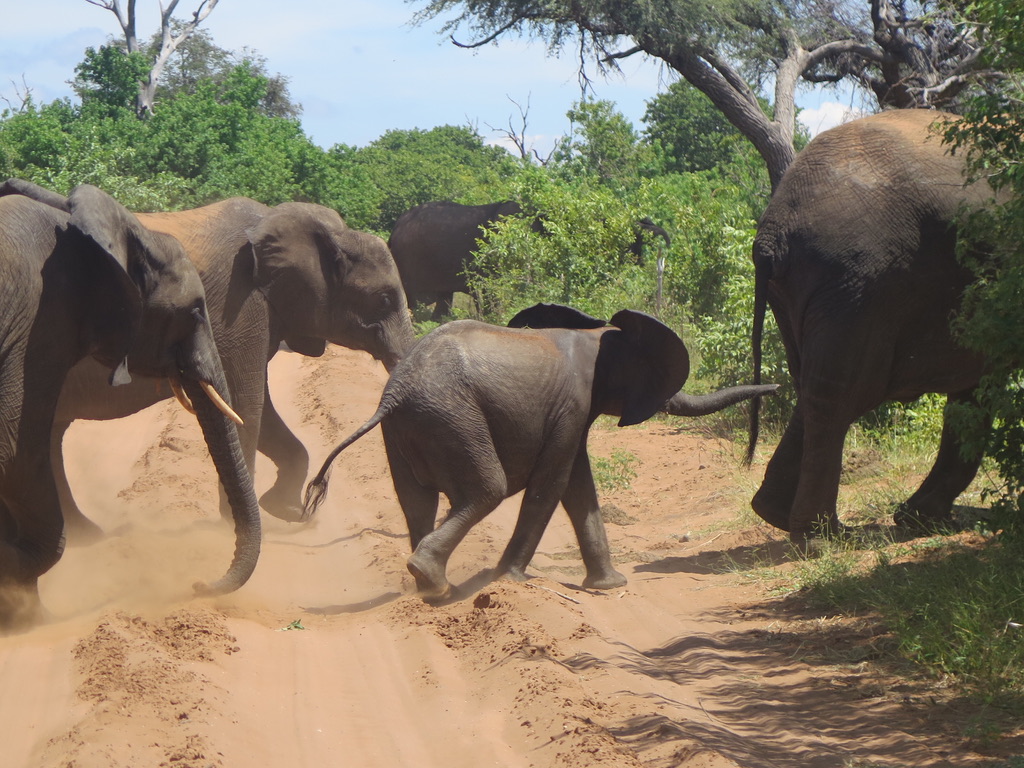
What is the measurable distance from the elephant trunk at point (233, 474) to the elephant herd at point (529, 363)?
0.01 meters

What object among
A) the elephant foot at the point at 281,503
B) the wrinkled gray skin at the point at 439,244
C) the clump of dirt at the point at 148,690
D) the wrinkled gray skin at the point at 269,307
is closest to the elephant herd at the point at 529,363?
the wrinkled gray skin at the point at 269,307

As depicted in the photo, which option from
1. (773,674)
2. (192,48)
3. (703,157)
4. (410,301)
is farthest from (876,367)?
(192,48)

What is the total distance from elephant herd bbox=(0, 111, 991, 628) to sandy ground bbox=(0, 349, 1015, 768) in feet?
1.50

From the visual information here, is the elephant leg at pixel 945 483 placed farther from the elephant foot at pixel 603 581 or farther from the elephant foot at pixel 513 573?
the elephant foot at pixel 513 573

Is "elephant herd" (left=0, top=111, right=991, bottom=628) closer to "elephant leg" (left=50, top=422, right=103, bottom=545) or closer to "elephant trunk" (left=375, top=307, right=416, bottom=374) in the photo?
"elephant leg" (left=50, top=422, right=103, bottom=545)

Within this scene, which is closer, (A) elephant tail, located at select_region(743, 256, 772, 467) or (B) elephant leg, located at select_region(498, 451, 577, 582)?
(B) elephant leg, located at select_region(498, 451, 577, 582)

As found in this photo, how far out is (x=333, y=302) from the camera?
9289mm

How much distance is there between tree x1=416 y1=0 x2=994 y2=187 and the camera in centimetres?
1512

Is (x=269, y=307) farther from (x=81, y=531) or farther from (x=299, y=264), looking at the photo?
(x=81, y=531)

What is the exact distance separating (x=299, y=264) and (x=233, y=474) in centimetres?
276

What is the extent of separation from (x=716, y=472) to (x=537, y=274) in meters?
5.97

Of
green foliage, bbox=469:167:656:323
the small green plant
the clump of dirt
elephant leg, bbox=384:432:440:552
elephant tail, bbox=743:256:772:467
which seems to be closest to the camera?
the clump of dirt

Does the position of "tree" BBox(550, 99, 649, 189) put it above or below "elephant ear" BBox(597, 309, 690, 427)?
above

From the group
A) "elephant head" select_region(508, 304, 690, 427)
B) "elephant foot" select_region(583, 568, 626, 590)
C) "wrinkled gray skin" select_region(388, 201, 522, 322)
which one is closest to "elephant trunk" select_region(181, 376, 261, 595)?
"elephant foot" select_region(583, 568, 626, 590)
